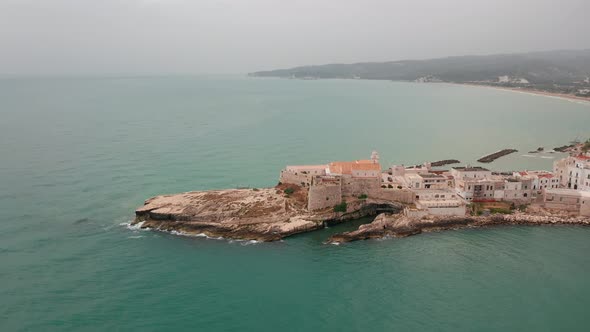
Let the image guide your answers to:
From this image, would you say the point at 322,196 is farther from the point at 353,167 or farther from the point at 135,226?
the point at 135,226

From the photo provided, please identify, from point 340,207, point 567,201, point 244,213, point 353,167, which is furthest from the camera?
point 353,167

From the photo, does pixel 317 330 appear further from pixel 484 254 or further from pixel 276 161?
pixel 276 161

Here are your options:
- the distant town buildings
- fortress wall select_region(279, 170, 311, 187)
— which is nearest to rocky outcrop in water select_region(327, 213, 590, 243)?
the distant town buildings

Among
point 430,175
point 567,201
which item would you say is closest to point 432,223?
point 430,175

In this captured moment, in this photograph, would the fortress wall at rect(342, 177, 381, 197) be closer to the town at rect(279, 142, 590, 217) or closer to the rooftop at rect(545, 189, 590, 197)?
the town at rect(279, 142, 590, 217)

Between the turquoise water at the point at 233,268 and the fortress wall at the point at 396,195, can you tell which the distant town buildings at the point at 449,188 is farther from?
the turquoise water at the point at 233,268

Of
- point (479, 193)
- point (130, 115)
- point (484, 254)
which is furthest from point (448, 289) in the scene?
point (130, 115)

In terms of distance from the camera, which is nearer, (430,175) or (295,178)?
(430,175)

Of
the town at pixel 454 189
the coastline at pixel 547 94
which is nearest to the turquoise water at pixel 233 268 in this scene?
the town at pixel 454 189
